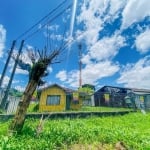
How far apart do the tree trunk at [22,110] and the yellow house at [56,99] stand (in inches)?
764

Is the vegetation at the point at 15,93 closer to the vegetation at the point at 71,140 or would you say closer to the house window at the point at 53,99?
the house window at the point at 53,99

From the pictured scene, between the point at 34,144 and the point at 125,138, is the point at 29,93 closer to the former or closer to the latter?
the point at 34,144

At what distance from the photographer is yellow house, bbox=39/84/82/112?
28747 millimetres

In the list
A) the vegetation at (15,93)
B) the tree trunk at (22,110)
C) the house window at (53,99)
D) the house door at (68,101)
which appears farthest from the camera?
the house door at (68,101)

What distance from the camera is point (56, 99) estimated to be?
95.8 feet

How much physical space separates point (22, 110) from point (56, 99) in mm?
20380

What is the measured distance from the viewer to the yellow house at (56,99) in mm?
28747

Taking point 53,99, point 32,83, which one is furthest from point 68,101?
point 32,83

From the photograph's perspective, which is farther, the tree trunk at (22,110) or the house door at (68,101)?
the house door at (68,101)

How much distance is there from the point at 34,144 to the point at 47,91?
71.8 ft

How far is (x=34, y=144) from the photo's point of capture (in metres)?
7.49

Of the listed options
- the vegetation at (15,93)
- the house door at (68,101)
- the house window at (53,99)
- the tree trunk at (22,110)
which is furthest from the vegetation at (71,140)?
the house door at (68,101)

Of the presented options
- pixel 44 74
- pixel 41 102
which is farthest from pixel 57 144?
pixel 41 102

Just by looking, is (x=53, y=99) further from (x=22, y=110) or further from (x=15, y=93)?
(x=22, y=110)
